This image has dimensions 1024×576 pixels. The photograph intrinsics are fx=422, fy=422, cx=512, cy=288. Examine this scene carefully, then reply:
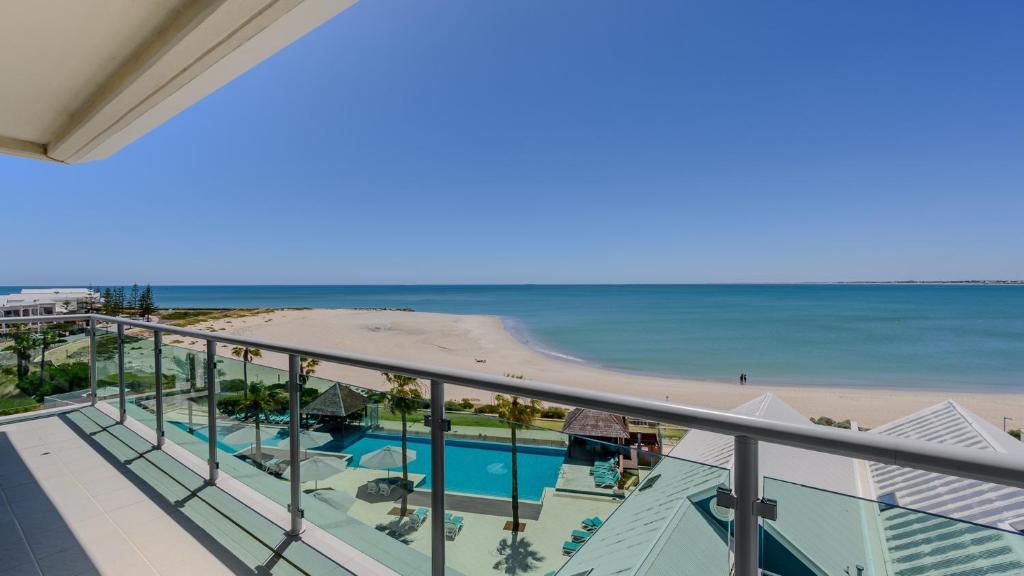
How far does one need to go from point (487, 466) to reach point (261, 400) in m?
1.46

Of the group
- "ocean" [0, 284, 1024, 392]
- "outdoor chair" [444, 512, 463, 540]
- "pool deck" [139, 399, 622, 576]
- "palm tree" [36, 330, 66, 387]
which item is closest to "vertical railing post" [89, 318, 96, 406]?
"palm tree" [36, 330, 66, 387]

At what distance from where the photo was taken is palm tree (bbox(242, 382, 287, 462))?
2061 mm

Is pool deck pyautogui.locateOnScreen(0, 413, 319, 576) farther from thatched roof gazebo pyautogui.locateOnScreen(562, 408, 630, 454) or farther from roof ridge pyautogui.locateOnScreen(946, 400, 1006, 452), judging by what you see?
roof ridge pyautogui.locateOnScreen(946, 400, 1006, 452)

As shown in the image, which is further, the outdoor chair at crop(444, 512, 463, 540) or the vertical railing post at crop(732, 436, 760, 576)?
the outdoor chair at crop(444, 512, 463, 540)

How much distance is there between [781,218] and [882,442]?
45760mm

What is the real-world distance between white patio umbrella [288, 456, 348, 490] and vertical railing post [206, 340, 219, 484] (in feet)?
2.70

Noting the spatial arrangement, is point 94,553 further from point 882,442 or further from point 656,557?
point 882,442

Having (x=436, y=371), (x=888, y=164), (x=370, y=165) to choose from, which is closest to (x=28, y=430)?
(x=436, y=371)

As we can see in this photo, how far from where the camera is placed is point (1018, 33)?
21.2m

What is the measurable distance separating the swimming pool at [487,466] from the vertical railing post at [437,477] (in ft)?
0.07

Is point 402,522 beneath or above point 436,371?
beneath

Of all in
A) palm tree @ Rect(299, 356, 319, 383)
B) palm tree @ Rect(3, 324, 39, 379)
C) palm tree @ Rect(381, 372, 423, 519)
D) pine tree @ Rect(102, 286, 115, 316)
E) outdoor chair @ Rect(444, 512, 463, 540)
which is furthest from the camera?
pine tree @ Rect(102, 286, 115, 316)

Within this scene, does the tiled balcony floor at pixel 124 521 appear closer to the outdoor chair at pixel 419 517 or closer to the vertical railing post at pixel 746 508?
the outdoor chair at pixel 419 517

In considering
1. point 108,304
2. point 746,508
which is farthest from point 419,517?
point 108,304
